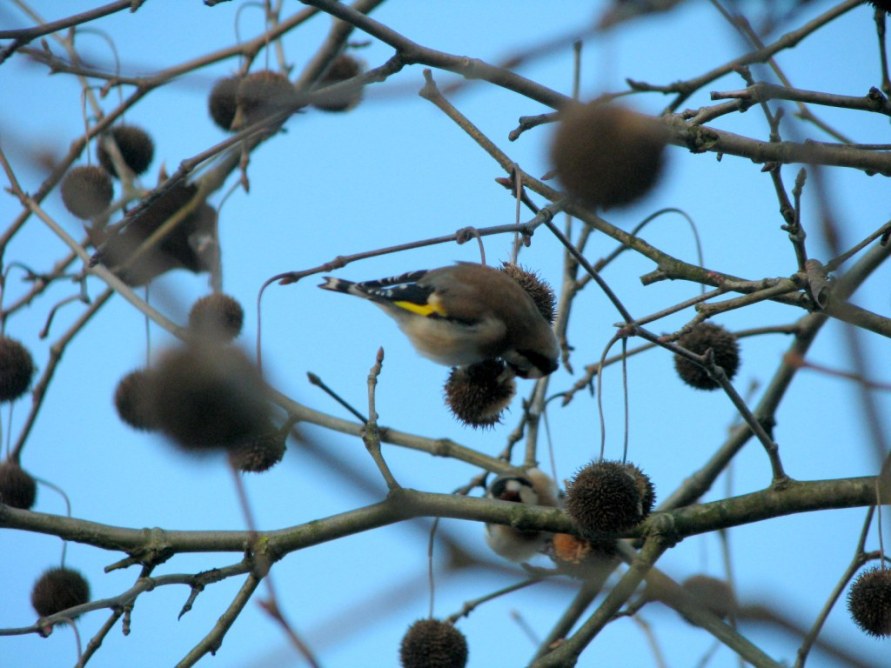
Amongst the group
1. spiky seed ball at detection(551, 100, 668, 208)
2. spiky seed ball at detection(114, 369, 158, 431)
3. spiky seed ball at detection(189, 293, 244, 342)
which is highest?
spiky seed ball at detection(189, 293, 244, 342)

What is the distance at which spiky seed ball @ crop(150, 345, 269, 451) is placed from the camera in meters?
1.30

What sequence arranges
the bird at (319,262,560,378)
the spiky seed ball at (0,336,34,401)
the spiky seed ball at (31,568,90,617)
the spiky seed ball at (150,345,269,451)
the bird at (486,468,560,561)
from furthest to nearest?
1. the spiky seed ball at (0,336,34,401)
2. the bird at (486,468,560,561)
3. the spiky seed ball at (31,568,90,617)
4. the bird at (319,262,560,378)
5. the spiky seed ball at (150,345,269,451)

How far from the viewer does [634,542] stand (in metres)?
4.05

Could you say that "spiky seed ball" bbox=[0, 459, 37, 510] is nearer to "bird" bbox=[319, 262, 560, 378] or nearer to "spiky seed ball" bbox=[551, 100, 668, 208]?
"bird" bbox=[319, 262, 560, 378]

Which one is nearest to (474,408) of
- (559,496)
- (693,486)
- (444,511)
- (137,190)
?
(444,511)

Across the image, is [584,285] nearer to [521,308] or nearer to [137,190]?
[521,308]

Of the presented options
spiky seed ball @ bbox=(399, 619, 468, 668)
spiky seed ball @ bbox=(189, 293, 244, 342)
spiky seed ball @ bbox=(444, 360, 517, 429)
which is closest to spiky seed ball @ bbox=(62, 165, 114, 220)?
spiky seed ball @ bbox=(189, 293, 244, 342)

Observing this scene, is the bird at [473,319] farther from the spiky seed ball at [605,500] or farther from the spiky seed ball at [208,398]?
the spiky seed ball at [208,398]

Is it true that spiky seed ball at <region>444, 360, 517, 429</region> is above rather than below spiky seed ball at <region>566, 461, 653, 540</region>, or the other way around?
above

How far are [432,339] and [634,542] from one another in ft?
3.81

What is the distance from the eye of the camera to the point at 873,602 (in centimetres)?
344

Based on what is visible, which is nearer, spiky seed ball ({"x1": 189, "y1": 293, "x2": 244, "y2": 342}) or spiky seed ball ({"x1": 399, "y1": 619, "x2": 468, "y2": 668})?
spiky seed ball ({"x1": 399, "y1": 619, "x2": 468, "y2": 668})

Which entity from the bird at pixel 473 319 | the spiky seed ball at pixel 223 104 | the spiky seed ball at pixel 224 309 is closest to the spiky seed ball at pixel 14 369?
the spiky seed ball at pixel 224 309

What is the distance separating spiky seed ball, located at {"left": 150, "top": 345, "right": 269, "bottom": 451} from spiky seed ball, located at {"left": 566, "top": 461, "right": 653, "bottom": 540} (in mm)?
1821
